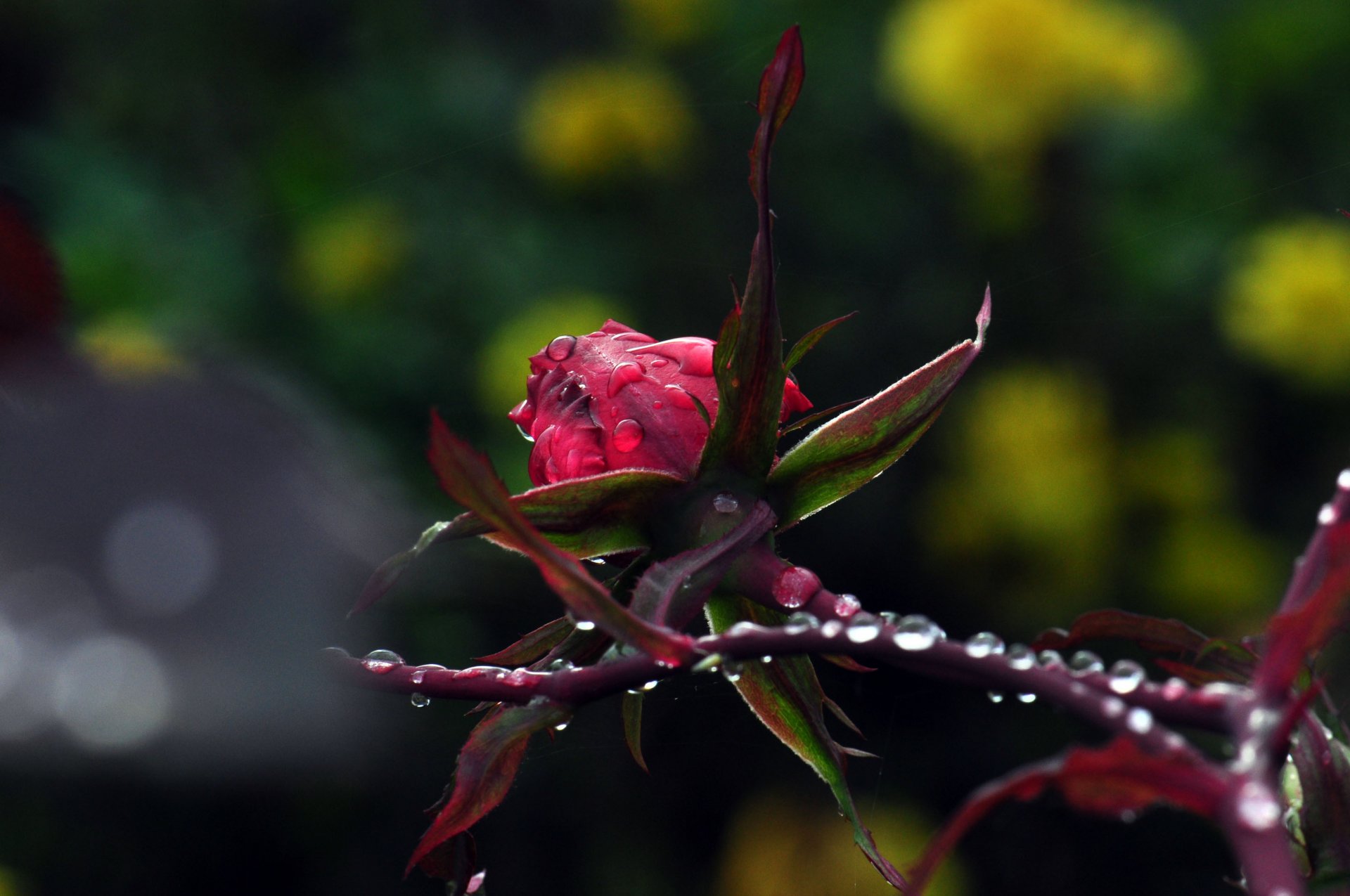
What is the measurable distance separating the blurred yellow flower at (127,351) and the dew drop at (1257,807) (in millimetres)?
538

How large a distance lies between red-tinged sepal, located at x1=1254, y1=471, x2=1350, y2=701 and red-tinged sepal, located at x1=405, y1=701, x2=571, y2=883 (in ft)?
0.32

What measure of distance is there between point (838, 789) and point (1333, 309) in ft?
3.30

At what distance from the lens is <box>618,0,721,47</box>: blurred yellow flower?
1280 mm

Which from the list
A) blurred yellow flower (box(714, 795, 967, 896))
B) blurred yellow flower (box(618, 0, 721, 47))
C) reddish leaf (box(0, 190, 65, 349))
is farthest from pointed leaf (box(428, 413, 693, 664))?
blurred yellow flower (box(618, 0, 721, 47))

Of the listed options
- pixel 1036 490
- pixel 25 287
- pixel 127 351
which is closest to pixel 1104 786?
pixel 25 287

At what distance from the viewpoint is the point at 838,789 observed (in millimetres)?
208

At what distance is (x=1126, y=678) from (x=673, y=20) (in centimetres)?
125

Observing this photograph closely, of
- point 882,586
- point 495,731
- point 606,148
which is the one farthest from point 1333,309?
point 495,731

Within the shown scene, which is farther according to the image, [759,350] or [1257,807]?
[759,350]

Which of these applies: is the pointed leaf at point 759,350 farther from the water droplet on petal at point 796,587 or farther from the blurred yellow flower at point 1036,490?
the blurred yellow flower at point 1036,490

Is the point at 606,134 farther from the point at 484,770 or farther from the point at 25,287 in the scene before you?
the point at 484,770

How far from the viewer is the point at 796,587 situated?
0.20 metres

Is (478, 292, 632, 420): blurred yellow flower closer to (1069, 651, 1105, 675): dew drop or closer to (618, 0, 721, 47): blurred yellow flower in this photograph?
(618, 0, 721, 47): blurred yellow flower

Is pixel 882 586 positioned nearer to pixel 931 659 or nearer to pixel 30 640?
pixel 30 640
